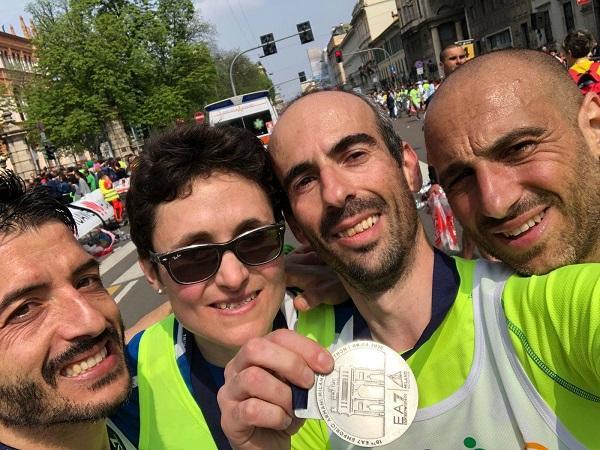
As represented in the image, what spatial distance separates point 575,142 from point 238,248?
1231 millimetres

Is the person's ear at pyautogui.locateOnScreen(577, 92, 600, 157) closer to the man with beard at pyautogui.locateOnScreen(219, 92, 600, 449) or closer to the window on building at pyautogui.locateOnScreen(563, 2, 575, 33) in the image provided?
the man with beard at pyautogui.locateOnScreen(219, 92, 600, 449)

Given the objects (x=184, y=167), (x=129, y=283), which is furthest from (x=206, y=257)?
(x=129, y=283)

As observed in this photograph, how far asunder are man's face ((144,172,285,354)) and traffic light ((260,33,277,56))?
85.3ft

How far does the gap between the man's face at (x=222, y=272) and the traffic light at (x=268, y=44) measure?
26.0 meters

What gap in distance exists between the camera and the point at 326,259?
6.61 ft

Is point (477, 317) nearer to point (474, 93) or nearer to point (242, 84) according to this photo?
point (474, 93)

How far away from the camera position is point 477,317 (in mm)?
1595

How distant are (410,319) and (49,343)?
4.05 ft

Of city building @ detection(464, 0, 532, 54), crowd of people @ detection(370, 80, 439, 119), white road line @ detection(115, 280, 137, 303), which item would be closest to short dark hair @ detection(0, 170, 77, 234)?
white road line @ detection(115, 280, 137, 303)

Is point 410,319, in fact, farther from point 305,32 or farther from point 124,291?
point 305,32

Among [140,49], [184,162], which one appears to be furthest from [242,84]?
[184,162]

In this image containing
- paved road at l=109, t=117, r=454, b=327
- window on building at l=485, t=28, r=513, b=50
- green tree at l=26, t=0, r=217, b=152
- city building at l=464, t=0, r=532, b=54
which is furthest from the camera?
window on building at l=485, t=28, r=513, b=50

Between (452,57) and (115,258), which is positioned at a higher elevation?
(452,57)

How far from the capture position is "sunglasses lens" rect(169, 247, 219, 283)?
6.56ft
